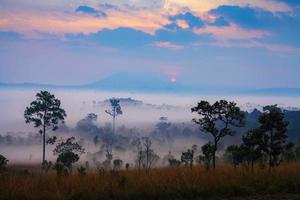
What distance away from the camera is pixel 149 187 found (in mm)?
11641

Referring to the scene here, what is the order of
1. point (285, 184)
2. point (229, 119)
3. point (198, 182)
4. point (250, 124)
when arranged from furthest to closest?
point (250, 124)
point (229, 119)
point (285, 184)
point (198, 182)

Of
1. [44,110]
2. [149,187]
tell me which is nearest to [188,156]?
[44,110]

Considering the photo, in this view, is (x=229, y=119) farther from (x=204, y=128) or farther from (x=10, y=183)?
(x=10, y=183)

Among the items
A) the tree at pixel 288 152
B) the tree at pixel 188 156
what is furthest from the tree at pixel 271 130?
the tree at pixel 188 156

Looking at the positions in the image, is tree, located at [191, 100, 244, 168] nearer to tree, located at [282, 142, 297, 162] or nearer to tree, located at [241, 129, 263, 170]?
tree, located at [241, 129, 263, 170]

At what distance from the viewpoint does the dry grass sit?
35.6ft

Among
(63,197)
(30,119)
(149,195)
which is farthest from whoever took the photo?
(30,119)

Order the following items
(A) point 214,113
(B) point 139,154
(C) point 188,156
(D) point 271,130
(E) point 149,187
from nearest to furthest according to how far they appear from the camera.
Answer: (E) point 149,187 < (D) point 271,130 < (A) point 214,113 < (C) point 188,156 < (B) point 139,154

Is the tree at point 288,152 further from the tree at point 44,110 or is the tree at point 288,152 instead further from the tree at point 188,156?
the tree at point 44,110

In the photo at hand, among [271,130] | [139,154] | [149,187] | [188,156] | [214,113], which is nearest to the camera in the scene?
[149,187]

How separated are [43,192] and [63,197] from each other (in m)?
0.70

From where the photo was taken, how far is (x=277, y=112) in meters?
21.8

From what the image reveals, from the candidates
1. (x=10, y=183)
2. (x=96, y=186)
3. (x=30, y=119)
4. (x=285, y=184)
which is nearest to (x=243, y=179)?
(x=285, y=184)

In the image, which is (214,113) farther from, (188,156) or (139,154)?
(139,154)
